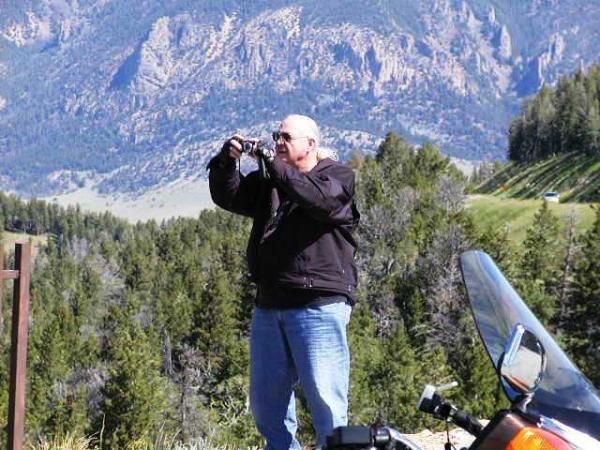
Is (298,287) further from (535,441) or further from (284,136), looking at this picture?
(535,441)

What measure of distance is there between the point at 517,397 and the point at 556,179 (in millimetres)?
90935

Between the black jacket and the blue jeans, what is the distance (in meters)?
0.12

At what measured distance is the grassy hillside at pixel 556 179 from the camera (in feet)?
268

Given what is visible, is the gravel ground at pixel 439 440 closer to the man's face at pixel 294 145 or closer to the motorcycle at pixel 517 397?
the man's face at pixel 294 145

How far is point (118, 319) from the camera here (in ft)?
189

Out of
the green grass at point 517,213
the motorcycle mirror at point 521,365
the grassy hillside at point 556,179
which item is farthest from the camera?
the grassy hillside at point 556,179

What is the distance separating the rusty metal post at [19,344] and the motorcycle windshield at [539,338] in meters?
2.45

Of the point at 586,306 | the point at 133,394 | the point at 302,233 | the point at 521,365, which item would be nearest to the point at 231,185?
the point at 302,233

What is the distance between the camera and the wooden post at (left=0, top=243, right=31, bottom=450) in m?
4.49

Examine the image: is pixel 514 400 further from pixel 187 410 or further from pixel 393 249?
pixel 393 249

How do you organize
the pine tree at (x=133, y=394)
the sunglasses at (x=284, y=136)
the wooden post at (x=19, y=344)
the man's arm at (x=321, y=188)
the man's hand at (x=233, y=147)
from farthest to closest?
the pine tree at (x=133, y=394) → the wooden post at (x=19, y=344) → the sunglasses at (x=284, y=136) → the man's hand at (x=233, y=147) → the man's arm at (x=321, y=188)

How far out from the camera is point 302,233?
156 inches

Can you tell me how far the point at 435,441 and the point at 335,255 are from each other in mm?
3479

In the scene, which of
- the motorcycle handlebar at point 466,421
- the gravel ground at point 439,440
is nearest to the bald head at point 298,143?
the motorcycle handlebar at point 466,421
